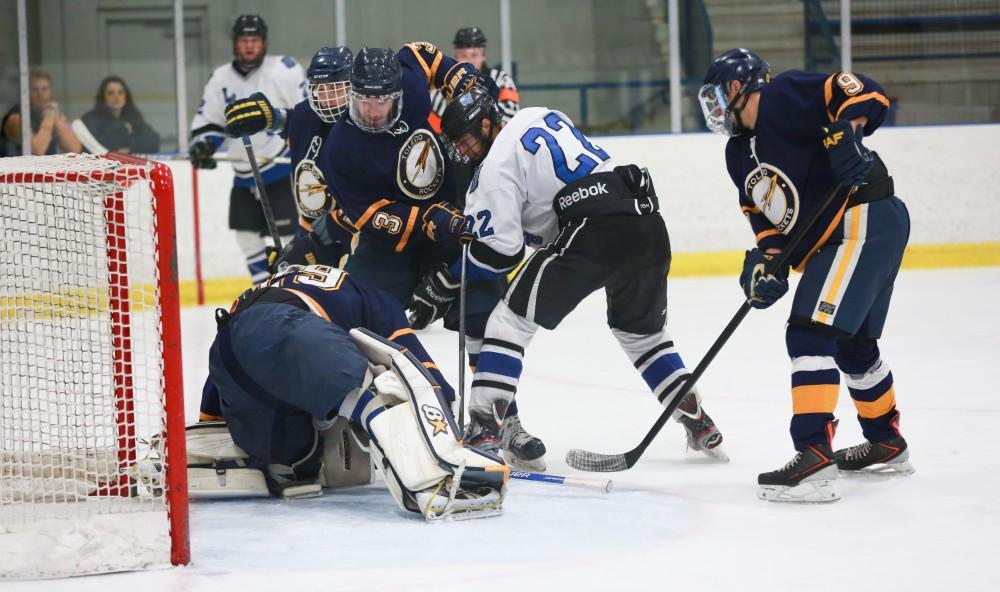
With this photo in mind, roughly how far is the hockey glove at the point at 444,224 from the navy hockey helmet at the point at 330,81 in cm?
62

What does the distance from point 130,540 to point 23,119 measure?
5.00 metres

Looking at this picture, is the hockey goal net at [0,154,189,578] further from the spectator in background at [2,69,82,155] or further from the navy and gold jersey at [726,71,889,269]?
the spectator in background at [2,69,82,155]

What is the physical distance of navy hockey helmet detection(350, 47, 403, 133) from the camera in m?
3.44

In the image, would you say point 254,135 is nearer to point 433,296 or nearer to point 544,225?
point 433,296

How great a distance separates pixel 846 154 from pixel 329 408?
115 cm

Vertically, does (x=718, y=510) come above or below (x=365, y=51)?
below

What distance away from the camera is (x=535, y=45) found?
24.7ft

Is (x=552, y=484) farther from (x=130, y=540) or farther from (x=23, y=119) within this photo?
(x=23, y=119)

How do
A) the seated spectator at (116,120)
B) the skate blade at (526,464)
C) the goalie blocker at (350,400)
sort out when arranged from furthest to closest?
the seated spectator at (116,120), the skate blade at (526,464), the goalie blocker at (350,400)

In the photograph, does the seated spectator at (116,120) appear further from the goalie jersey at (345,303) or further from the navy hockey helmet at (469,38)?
the goalie jersey at (345,303)

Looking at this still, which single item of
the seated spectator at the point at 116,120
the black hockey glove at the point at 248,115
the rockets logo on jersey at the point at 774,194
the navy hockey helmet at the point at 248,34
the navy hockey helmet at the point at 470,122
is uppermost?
the navy hockey helmet at the point at 248,34

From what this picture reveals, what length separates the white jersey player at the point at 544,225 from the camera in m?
3.19

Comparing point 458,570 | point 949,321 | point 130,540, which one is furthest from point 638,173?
point 949,321

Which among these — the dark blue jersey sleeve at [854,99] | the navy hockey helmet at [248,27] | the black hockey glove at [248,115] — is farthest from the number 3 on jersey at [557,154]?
the navy hockey helmet at [248,27]
